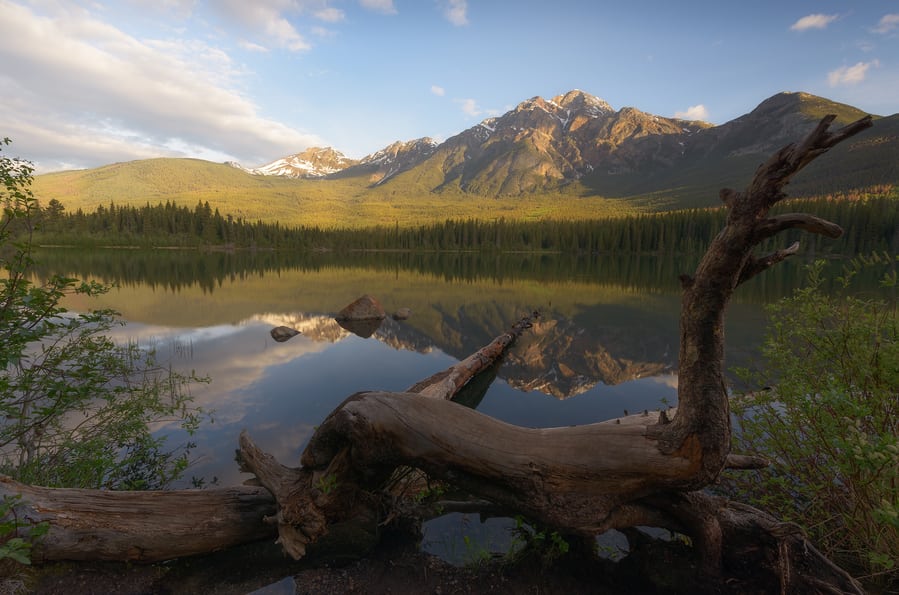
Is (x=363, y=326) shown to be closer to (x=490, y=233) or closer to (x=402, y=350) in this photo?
(x=402, y=350)

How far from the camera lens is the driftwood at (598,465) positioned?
391cm

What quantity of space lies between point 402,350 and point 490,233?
12007 cm

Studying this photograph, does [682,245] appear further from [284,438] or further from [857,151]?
[857,151]

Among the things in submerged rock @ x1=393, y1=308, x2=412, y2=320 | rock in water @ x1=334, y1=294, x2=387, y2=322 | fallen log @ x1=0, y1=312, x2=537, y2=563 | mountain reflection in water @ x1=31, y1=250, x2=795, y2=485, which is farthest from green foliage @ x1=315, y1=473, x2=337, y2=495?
submerged rock @ x1=393, y1=308, x2=412, y2=320

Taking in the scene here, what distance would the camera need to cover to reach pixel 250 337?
66.0 ft

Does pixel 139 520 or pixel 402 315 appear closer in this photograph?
pixel 139 520

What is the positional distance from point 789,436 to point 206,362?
17.4 metres

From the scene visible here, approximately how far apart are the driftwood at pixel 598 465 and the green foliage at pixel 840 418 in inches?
33.9

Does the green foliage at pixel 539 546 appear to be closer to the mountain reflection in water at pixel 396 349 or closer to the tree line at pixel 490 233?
the mountain reflection in water at pixel 396 349

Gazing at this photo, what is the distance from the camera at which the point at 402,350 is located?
60.7 ft

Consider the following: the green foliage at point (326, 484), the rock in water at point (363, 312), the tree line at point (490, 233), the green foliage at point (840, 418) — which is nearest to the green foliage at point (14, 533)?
the green foliage at point (326, 484)

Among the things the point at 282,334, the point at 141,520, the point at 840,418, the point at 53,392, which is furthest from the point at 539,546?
the point at 282,334

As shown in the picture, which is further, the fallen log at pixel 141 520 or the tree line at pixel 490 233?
the tree line at pixel 490 233

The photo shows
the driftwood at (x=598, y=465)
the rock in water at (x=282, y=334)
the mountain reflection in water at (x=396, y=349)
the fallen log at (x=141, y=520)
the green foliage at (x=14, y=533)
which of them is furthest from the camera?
the rock in water at (x=282, y=334)
